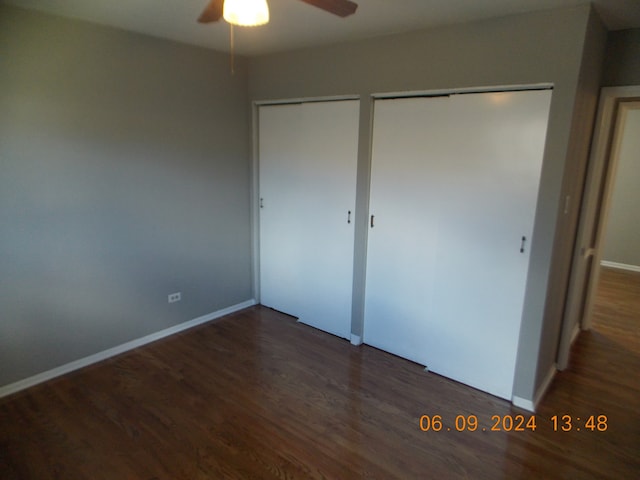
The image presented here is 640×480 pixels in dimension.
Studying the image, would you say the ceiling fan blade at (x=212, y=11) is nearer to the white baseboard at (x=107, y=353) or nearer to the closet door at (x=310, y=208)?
the closet door at (x=310, y=208)

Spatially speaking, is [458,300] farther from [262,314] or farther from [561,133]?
[262,314]

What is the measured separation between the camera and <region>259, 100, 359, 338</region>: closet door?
317 cm

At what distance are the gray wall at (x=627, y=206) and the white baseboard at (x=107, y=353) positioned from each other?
17.3 ft

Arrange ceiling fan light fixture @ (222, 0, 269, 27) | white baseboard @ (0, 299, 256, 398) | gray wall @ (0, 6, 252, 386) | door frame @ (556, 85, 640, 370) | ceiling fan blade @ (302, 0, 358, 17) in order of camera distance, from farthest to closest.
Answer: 1. door frame @ (556, 85, 640, 370)
2. white baseboard @ (0, 299, 256, 398)
3. gray wall @ (0, 6, 252, 386)
4. ceiling fan blade @ (302, 0, 358, 17)
5. ceiling fan light fixture @ (222, 0, 269, 27)

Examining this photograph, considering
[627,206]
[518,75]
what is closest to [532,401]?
[518,75]

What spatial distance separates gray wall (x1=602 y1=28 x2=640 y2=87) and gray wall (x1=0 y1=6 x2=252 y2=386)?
2835mm

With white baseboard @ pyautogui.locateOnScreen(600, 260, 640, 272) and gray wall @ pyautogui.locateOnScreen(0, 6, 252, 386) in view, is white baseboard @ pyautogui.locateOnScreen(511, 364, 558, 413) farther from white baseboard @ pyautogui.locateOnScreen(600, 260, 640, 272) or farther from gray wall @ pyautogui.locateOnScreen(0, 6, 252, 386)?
white baseboard @ pyautogui.locateOnScreen(600, 260, 640, 272)

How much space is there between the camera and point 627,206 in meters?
5.51

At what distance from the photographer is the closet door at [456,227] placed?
2354 mm

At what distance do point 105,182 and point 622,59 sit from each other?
3.62m

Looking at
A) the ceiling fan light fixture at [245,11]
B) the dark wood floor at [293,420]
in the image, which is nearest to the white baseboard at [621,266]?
the dark wood floor at [293,420]

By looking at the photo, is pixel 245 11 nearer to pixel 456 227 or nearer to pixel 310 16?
pixel 310 16

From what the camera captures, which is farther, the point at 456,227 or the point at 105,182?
the point at 105,182

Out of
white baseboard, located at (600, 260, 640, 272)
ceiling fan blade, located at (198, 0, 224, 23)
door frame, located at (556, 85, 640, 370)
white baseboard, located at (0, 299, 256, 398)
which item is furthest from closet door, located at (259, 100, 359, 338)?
white baseboard, located at (600, 260, 640, 272)
